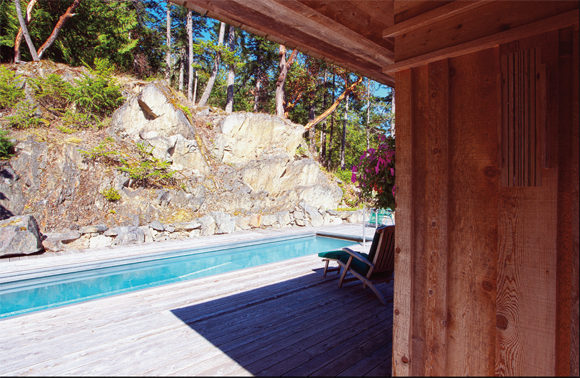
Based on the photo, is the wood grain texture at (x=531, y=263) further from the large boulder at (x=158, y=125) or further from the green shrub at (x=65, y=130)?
the green shrub at (x=65, y=130)

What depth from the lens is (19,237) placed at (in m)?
5.63

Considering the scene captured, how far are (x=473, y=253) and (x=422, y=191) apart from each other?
368mm

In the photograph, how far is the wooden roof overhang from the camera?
50.6 inches

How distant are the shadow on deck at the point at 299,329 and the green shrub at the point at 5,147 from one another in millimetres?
7386

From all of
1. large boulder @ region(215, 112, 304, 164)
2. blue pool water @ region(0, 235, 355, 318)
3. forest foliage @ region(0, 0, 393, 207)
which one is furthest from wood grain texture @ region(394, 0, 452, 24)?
large boulder @ region(215, 112, 304, 164)

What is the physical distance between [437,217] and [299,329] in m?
1.69

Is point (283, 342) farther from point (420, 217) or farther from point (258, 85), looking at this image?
point (258, 85)

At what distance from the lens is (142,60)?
1423 cm

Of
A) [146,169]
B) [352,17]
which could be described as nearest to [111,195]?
[146,169]

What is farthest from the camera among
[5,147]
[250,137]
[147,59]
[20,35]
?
[147,59]

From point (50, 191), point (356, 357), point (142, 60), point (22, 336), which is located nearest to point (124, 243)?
point (50, 191)

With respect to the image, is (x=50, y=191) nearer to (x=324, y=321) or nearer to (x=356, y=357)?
(x=324, y=321)

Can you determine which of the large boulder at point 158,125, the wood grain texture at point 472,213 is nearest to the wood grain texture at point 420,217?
the wood grain texture at point 472,213

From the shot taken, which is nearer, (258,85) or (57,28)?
(57,28)
